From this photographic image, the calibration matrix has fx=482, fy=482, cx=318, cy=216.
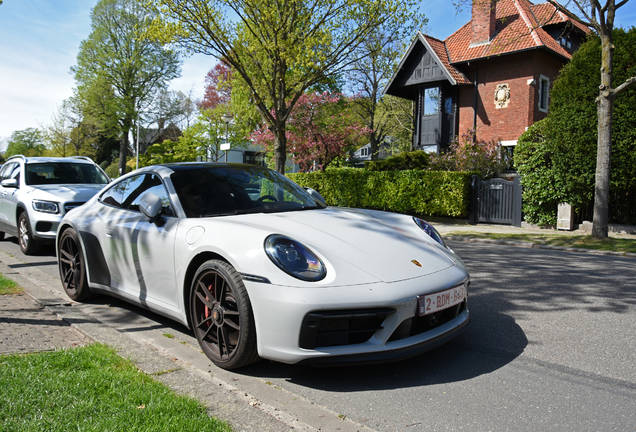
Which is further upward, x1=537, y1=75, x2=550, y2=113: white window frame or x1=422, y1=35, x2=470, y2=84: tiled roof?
x1=422, y1=35, x2=470, y2=84: tiled roof

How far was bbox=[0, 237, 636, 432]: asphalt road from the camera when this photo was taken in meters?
2.58

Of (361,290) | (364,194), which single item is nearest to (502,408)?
(361,290)

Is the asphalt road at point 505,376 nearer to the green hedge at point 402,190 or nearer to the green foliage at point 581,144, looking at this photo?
the green foliage at point 581,144

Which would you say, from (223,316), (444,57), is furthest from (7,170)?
(444,57)

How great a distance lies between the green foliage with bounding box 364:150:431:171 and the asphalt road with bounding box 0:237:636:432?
1813 centimetres

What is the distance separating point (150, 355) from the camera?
11.1 feet

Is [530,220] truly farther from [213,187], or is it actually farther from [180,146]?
[180,146]

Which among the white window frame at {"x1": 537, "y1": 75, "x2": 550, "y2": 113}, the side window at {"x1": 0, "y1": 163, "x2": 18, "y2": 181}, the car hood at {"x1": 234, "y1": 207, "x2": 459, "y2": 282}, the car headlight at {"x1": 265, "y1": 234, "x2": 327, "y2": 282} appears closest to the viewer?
the car headlight at {"x1": 265, "y1": 234, "x2": 327, "y2": 282}

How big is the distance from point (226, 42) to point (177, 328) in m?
14.3

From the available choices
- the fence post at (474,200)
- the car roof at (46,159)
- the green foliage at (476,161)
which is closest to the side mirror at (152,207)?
the car roof at (46,159)

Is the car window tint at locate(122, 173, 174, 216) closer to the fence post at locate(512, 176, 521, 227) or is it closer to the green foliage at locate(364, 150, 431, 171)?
the fence post at locate(512, 176, 521, 227)

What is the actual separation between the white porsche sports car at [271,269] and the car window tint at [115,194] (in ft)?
0.29

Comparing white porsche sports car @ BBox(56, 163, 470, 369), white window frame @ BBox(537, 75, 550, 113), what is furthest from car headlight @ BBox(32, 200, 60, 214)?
white window frame @ BBox(537, 75, 550, 113)

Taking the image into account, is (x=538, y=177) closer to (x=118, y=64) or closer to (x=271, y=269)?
(x=271, y=269)
